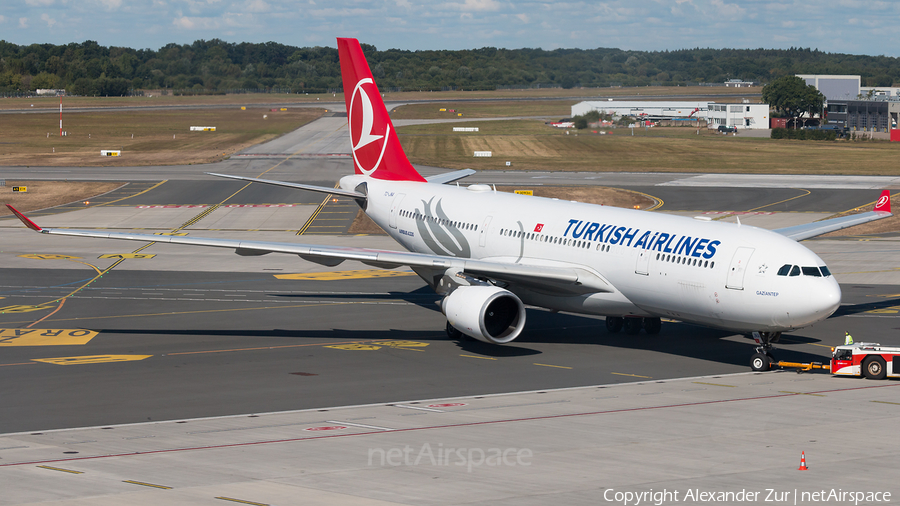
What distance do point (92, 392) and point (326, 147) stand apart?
105 m

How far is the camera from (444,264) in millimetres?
35188

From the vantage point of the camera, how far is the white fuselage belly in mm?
29547

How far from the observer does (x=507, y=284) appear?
122 ft

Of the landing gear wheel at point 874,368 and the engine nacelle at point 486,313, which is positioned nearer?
the landing gear wheel at point 874,368

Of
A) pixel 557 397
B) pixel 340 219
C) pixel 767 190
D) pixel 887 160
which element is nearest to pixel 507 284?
pixel 557 397

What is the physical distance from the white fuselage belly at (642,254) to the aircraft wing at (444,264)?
47 cm

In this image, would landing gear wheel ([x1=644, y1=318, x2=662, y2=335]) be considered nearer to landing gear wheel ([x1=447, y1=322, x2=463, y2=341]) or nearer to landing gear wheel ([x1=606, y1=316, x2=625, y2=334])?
landing gear wheel ([x1=606, y1=316, x2=625, y2=334])

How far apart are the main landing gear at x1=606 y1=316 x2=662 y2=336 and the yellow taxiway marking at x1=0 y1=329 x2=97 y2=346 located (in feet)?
68.6

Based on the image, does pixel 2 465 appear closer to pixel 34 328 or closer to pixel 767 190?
pixel 34 328

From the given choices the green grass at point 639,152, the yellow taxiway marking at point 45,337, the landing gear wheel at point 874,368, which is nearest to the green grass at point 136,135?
the green grass at point 639,152

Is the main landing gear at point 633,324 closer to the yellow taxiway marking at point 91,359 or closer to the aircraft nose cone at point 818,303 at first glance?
the aircraft nose cone at point 818,303

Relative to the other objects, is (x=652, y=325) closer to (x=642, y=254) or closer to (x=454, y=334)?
(x=642, y=254)

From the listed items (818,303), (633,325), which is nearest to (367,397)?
(818,303)

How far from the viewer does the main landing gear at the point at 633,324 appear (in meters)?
38.1
